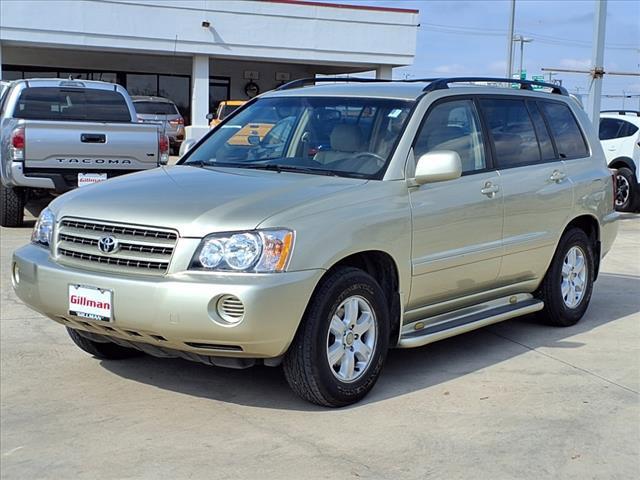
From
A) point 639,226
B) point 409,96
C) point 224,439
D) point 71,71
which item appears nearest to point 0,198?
point 409,96

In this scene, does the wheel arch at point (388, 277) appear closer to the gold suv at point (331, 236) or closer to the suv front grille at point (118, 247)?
the gold suv at point (331, 236)

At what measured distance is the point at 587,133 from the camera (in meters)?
7.28

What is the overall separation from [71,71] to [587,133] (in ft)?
90.3

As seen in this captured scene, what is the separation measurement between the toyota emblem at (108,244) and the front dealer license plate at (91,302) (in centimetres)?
21

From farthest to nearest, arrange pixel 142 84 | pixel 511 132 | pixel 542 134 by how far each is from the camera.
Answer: pixel 142 84 < pixel 542 134 < pixel 511 132

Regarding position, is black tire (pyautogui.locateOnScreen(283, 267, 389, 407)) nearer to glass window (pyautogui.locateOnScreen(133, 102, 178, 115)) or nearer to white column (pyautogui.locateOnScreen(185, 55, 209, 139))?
glass window (pyautogui.locateOnScreen(133, 102, 178, 115))

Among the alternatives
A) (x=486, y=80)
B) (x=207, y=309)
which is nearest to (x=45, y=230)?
(x=207, y=309)

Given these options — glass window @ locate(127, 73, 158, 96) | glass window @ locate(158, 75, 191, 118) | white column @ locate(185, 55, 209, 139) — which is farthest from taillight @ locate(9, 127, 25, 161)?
glass window @ locate(158, 75, 191, 118)

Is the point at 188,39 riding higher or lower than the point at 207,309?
higher

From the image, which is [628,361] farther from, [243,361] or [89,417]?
[89,417]

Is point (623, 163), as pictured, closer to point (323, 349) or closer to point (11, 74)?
point (323, 349)

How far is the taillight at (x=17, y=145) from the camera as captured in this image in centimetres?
1036

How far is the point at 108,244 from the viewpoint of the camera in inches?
181

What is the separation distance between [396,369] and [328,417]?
41.2 inches
